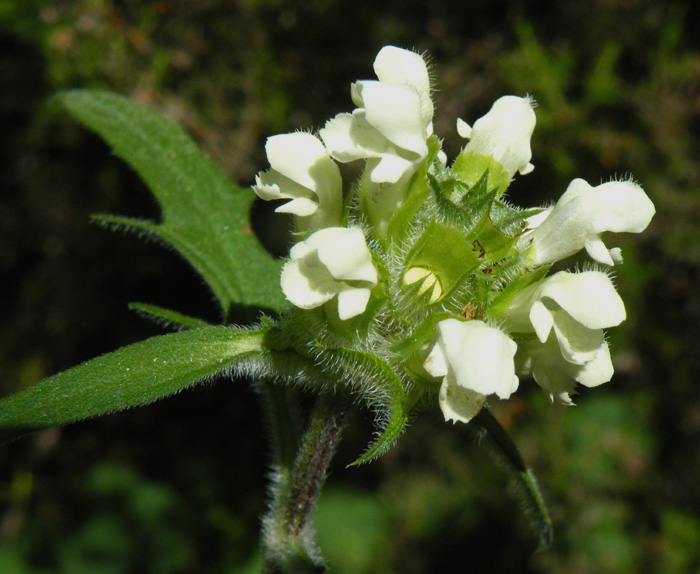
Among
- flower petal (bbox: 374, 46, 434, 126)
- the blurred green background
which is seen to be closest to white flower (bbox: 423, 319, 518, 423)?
flower petal (bbox: 374, 46, 434, 126)

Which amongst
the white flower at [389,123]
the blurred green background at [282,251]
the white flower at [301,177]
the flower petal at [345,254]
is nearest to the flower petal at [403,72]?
the white flower at [389,123]

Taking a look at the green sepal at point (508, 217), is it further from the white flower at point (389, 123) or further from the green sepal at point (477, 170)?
the white flower at point (389, 123)

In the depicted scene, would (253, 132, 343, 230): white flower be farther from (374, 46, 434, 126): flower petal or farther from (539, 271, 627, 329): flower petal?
(539, 271, 627, 329): flower petal

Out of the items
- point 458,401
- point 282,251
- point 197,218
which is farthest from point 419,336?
point 282,251

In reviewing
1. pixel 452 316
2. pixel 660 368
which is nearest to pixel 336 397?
pixel 452 316

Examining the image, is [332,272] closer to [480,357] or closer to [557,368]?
[480,357]

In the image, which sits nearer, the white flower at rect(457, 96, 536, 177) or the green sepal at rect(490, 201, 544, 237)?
the green sepal at rect(490, 201, 544, 237)

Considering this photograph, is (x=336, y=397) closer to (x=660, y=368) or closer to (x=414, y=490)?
(x=414, y=490)
